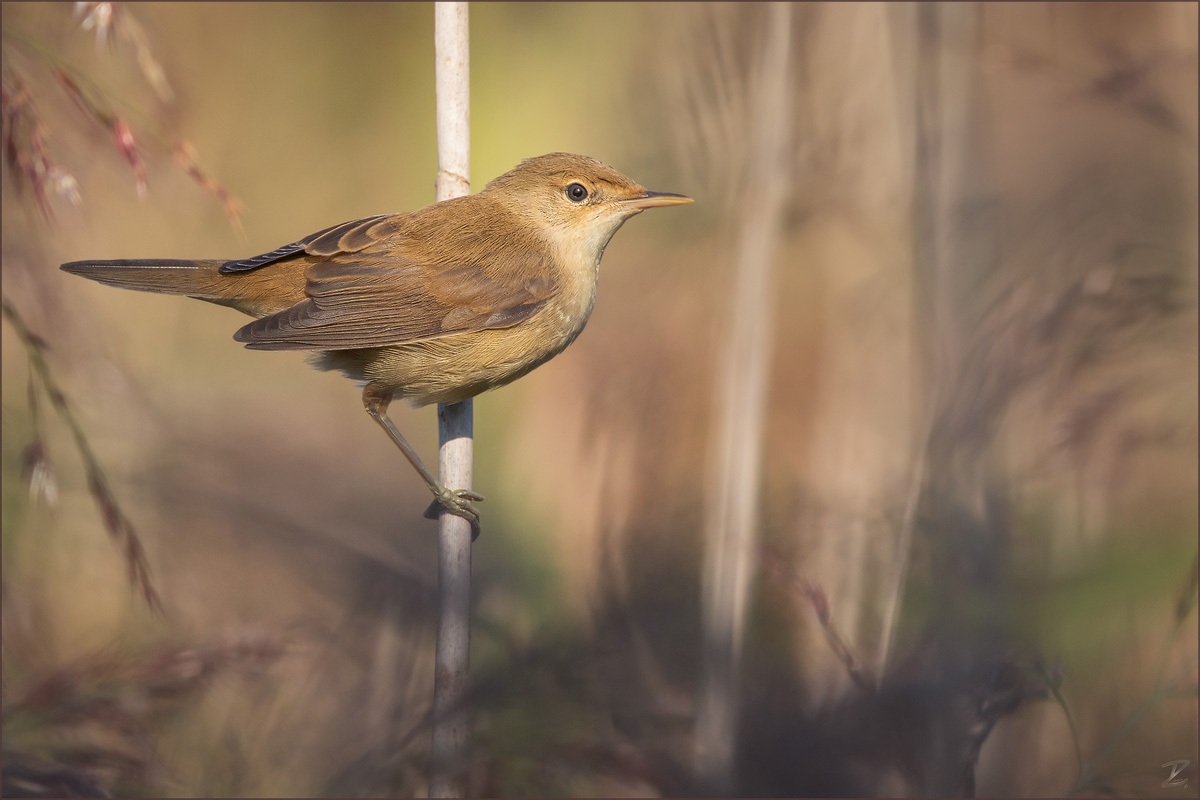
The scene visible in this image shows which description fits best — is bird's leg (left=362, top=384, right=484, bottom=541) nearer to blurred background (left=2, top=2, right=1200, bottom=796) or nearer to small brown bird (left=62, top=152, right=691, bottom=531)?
small brown bird (left=62, top=152, right=691, bottom=531)

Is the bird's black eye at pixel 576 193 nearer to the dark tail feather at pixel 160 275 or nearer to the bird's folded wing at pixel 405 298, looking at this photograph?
the bird's folded wing at pixel 405 298

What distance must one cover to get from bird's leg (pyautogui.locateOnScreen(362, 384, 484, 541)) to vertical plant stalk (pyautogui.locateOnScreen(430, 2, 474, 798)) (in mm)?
35

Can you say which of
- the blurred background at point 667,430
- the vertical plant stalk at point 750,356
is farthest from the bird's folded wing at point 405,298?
the vertical plant stalk at point 750,356

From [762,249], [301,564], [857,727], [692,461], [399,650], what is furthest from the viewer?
[692,461]

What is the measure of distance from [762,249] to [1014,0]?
226cm

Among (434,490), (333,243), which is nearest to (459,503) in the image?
(434,490)

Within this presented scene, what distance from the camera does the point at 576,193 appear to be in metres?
3.11

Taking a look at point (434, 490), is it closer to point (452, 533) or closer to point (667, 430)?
point (452, 533)

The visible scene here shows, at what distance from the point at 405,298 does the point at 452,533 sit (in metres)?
0.77

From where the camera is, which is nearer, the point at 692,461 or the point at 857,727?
the point at 857,727

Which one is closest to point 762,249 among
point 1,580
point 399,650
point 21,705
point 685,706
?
point 685,706

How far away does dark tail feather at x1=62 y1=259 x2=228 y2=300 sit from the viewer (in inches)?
105

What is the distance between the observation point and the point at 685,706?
8.98ft

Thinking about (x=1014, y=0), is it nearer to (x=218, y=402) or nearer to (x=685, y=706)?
(x=685, y=706)
